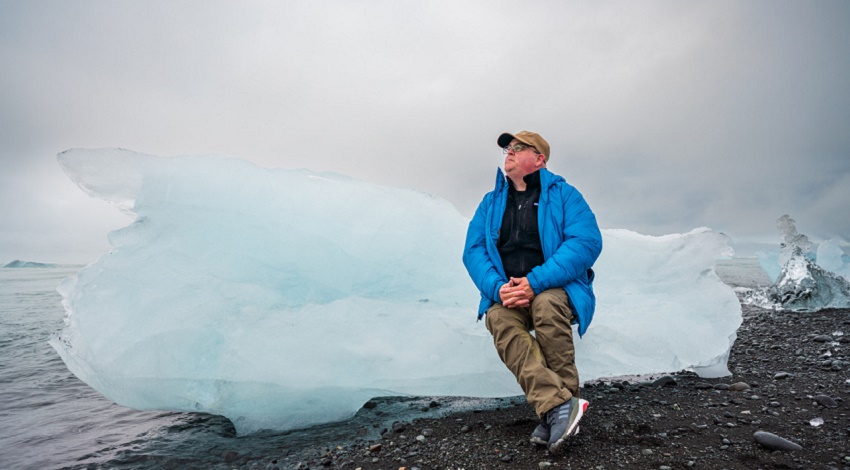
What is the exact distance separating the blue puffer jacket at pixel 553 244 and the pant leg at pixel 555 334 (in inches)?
4.5

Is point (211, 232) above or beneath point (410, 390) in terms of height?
above

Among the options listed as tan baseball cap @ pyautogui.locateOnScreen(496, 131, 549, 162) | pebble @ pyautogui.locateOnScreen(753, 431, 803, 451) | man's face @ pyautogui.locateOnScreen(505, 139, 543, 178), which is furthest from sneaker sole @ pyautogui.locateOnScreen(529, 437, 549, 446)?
tan baseball cap @ pyautogui.locateOnScreen(496, 131, 549, 162)

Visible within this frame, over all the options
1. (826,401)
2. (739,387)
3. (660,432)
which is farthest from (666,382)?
(660,432)

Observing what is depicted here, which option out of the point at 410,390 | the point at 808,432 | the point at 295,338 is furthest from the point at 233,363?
the point at 808,432

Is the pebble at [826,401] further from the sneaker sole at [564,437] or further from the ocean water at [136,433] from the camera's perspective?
the ocean water at [136,433]

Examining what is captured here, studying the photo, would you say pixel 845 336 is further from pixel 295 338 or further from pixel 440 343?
pixel 295 338

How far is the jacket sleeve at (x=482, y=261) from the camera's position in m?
3.37

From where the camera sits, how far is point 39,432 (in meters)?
4.94

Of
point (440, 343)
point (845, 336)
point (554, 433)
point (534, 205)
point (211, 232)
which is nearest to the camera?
point (554, 433)

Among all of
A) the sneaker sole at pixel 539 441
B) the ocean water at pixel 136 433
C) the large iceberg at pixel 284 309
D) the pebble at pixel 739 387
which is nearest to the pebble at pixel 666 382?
the large iceberg at pixel 284 309

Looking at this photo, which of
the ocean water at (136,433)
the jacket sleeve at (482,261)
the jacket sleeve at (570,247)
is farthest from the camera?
the ocean water at (136,433)

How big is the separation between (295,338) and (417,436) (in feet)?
4.88

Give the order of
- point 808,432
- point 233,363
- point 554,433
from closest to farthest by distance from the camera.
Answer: point 554,433, point 808,432, point 233,363

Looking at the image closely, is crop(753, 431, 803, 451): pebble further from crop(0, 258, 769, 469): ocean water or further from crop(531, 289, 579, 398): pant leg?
crop(0, 258, 769, 469): ocean water
